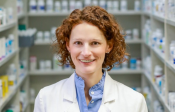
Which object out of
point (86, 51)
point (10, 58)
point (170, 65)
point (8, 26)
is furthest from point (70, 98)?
point (10, 58)

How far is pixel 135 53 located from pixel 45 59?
1499 millimetres

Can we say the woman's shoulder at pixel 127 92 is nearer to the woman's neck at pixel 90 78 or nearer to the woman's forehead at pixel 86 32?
the woman's neck at pixel 90 78

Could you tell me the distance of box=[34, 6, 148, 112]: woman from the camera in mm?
1709

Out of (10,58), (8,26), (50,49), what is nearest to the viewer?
(8,26)

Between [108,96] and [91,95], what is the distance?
95 mm

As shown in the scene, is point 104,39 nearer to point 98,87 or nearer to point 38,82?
point 98,87

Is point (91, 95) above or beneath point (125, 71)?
above

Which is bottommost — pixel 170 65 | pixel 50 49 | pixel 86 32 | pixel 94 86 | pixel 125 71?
pixel 125 71

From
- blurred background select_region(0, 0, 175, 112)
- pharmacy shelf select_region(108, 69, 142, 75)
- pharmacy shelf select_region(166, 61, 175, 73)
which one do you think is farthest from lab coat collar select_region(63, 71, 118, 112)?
pharmacy shelf select_region(108, 69, 142, 75)

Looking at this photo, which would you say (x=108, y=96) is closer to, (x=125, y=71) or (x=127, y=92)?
(x=127, y=92)

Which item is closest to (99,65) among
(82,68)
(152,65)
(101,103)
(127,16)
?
(82,68)

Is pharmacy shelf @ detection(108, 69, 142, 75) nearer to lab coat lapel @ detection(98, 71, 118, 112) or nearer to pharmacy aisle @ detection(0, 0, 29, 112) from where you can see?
pharmacy aisle @ detection(0, 0, 29, 112)

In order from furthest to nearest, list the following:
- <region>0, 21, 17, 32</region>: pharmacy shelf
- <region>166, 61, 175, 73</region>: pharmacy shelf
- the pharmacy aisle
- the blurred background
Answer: the blurred background
the pharmacy aisle
<region>0, 21, 17, 32</region>: pharmacy shelf
<region>166, 61, 175, 73</region>: pharmacy shelf

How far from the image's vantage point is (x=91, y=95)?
1.78 m
